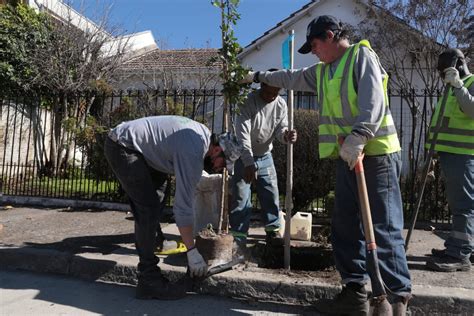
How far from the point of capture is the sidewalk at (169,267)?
132 inches

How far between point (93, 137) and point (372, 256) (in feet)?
22.9

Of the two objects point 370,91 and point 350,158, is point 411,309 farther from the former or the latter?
point 370,91

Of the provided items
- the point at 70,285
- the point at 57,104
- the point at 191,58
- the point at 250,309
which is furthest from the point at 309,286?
the point at 191,58

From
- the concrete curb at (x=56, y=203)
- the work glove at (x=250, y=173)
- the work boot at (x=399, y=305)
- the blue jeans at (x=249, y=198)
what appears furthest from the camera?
the concrete curb at (x=56, y=203)

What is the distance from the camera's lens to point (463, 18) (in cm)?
1146

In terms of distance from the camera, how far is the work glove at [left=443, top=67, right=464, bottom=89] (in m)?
3.91

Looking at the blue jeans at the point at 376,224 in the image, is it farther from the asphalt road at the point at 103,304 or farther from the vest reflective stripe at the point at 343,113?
the asphalt road at the point at 103,304

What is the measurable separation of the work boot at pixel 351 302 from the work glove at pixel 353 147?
3.15 feet

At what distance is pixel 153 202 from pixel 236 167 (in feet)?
3.58

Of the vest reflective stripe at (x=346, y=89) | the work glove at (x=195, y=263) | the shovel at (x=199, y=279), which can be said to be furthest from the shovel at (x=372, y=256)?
the shovel at (x=199, y=279)

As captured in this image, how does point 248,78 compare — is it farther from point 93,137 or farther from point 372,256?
point 93,137

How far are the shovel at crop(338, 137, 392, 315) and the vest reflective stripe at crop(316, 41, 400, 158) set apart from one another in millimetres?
316

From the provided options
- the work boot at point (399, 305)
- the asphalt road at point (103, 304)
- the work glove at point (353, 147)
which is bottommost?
the asphalt road at point (103, 304)

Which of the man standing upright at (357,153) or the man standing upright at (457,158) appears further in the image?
the man standing upright at (457,158)
